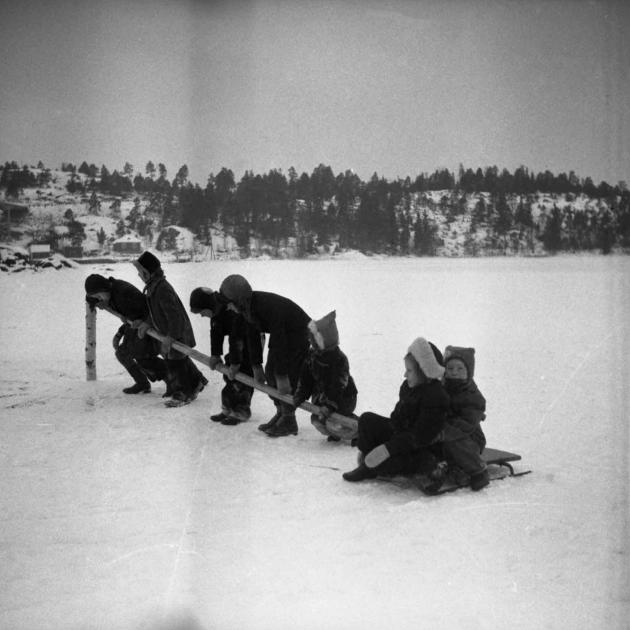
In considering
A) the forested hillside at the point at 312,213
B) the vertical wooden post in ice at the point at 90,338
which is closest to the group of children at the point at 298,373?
the vertical wooden post in ice at the point at 90,338

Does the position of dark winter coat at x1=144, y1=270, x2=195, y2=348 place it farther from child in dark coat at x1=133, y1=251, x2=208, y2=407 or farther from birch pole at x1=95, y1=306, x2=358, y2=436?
birch pole at x1=95, y1=306, x2=358, y2=436

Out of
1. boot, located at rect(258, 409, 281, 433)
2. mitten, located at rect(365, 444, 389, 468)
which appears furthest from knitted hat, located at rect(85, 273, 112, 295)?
mitten, located at rect(365, 444, 389, 468)

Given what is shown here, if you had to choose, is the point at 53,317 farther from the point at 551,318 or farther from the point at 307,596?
the point at 307,596

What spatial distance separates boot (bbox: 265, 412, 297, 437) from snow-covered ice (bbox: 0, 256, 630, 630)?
0.71 feet

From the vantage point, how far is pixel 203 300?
241 inches

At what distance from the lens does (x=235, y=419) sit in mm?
6031

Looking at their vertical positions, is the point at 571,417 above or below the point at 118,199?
below

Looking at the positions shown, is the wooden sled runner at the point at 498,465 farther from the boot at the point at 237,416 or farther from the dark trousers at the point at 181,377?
the dark trousers at the point at 181,377

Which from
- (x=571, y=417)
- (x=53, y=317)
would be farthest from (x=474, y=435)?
(x=53, y=317)

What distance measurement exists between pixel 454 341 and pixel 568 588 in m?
8.82

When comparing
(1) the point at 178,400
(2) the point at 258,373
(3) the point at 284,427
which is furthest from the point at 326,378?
(1) the point at 178,400

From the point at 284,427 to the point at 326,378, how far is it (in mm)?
845

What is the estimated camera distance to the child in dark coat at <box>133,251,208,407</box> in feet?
22.1

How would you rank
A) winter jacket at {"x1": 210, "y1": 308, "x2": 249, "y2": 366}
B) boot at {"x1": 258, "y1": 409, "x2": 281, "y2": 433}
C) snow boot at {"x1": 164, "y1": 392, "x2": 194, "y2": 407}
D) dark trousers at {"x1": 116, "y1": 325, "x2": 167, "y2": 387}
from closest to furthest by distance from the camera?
1. boot at {"x1": 258, "y1": 409, "x2": 281, "y2": 433}
2. winter jacket at {"x1": 210, "y1": 308, "x2": 249, "y2": 366}
3. snow boot at {"x1": 164, "y1": 392, "x2": 194, "y2": 407}
4. dark trousers at {"x1": 116, "y1": 325, "x2": 167, "y2": 387}
